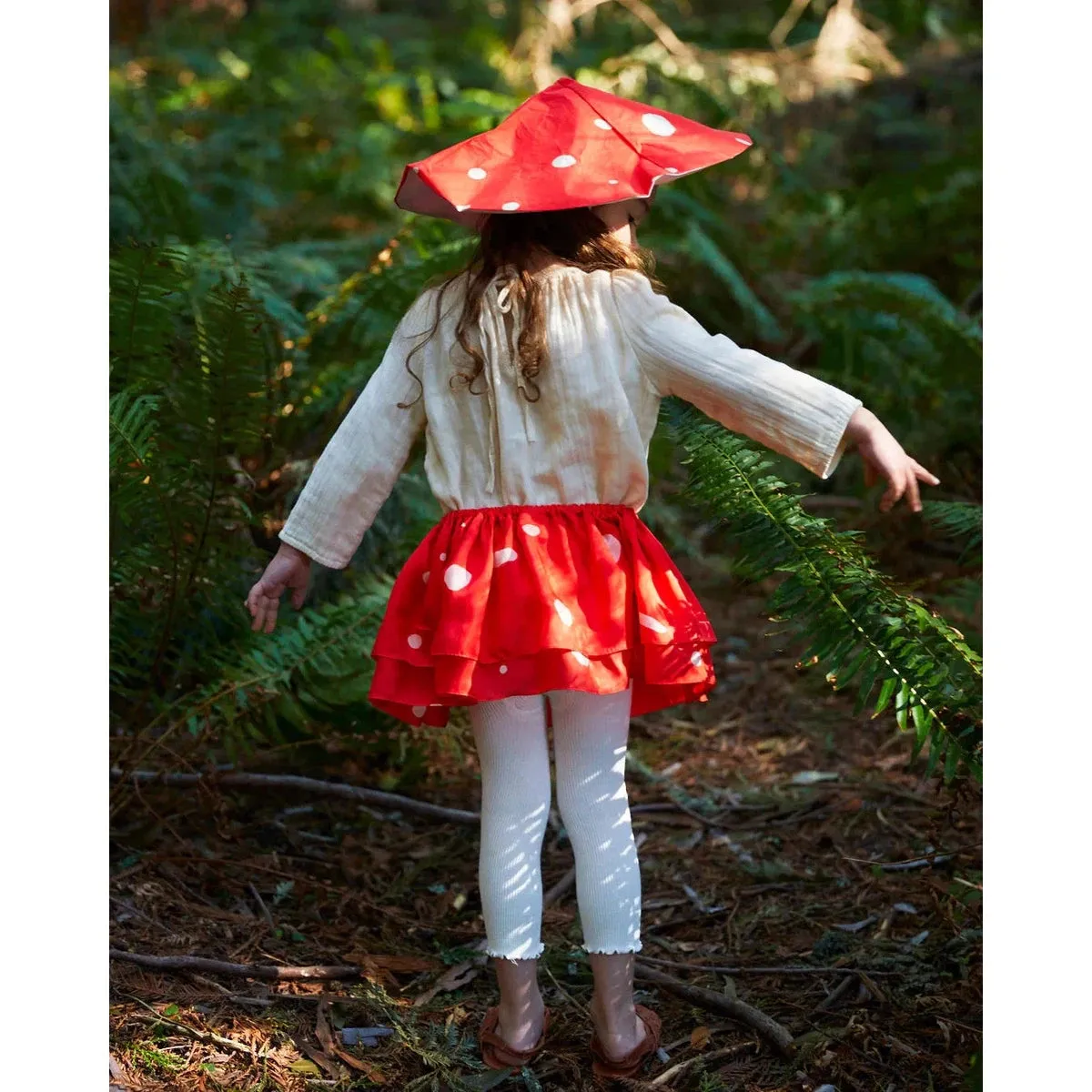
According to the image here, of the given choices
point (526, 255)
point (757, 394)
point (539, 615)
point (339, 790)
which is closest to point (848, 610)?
point (757, 394)

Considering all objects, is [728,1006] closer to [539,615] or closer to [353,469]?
[539,615]

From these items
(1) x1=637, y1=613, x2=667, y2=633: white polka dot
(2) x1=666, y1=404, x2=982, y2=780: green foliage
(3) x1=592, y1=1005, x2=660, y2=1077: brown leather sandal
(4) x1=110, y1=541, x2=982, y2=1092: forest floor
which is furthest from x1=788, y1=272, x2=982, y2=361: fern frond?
(3) x1=592, y1=1005, x2=660, y2=1077: brown leather sandal

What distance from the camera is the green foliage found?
6.25 ft

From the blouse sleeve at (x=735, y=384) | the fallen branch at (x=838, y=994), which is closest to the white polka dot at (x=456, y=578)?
the blouse sleeve at (x=735, y=384)

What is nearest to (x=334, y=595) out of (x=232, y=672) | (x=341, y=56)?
(x=232, y=672)

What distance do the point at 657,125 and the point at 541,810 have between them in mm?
1126

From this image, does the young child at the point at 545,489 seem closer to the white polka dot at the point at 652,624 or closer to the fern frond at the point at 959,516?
the white polka dot at the point at 652,624

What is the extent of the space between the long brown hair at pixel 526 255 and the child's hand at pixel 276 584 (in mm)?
365

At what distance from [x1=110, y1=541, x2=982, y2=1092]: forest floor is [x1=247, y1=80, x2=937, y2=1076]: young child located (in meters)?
0.20

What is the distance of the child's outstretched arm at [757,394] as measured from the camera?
5.75 feet

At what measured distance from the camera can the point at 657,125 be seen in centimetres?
197

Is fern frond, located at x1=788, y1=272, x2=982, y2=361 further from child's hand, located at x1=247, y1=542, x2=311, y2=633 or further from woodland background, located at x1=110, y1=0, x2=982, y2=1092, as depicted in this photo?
child's hand, located at x1=247, y1=542, x2=311, y2=633
